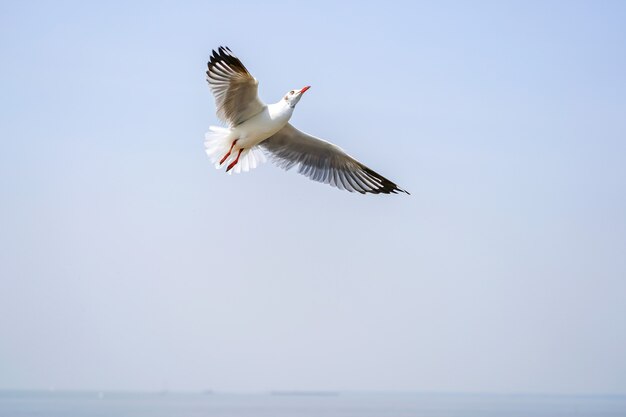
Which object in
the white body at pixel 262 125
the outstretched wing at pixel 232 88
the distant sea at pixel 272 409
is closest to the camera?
the outstretched wing at pixel 232 88

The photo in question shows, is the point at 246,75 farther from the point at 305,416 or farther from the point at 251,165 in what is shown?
the point at 305,416

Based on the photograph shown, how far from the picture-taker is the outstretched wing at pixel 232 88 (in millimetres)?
10383

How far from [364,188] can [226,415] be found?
60.2m

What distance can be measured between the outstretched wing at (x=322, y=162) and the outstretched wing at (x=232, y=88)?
0.77 metres

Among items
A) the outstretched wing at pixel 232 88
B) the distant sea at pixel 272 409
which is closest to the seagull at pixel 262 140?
the outstretched wing at pixel 232 88

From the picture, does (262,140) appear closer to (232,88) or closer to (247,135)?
(247,135)

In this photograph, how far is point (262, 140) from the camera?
11625 millimetres

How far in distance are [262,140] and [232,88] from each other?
1.11 metres

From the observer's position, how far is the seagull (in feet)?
34.9

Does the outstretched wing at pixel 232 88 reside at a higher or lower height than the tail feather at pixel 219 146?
higher

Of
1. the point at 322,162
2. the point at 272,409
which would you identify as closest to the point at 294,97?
the point at 322,162

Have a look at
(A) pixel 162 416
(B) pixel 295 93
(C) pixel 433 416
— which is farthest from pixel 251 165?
(C) pixel 433 416

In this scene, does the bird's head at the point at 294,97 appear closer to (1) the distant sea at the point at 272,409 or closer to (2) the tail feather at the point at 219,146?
(2) the tail feather at the point at 219,146

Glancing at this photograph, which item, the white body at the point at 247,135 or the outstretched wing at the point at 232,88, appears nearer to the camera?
the outstretched wing at the point at 232,88
